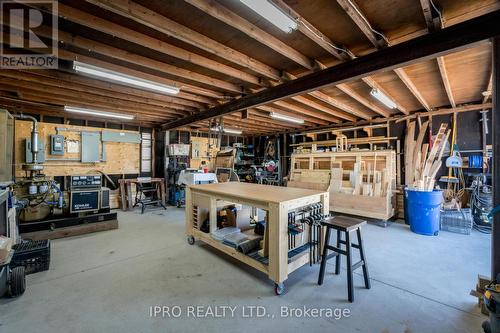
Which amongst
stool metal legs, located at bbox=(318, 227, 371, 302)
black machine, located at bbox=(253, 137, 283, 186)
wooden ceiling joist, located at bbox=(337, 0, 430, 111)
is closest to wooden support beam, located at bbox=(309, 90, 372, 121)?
wooden ceiling joist, located at bbox=(337, 0, 430, 111)

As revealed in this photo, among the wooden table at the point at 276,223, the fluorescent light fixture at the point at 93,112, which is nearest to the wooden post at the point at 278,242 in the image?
the wooden table at the point at 276,223

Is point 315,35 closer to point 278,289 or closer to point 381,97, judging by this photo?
point 381,97

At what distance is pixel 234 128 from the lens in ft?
27.6

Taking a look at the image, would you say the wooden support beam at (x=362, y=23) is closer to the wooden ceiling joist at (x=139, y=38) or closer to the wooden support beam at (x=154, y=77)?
the wooden ceiling joist at (x=139, y=38)

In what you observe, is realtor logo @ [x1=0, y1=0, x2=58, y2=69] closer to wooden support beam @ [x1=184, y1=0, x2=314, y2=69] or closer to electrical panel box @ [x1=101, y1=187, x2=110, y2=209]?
wooden support beam @ [x1=184, y1=0, x2=314, y2=69]

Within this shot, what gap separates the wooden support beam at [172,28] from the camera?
1909mm

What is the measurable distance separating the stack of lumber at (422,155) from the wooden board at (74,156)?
789 centimetres

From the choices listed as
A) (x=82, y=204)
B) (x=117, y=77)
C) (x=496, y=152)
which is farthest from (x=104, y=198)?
(x=496, y=152)

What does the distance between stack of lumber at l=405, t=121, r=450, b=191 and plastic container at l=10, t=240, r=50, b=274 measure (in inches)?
253

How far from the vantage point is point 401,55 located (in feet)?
7.87

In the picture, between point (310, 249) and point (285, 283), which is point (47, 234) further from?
point (310, 249)

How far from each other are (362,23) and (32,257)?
4521 millimetres

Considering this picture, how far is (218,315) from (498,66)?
129 inches

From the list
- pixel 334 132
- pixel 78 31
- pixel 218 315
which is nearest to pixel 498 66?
pixel 218 315
